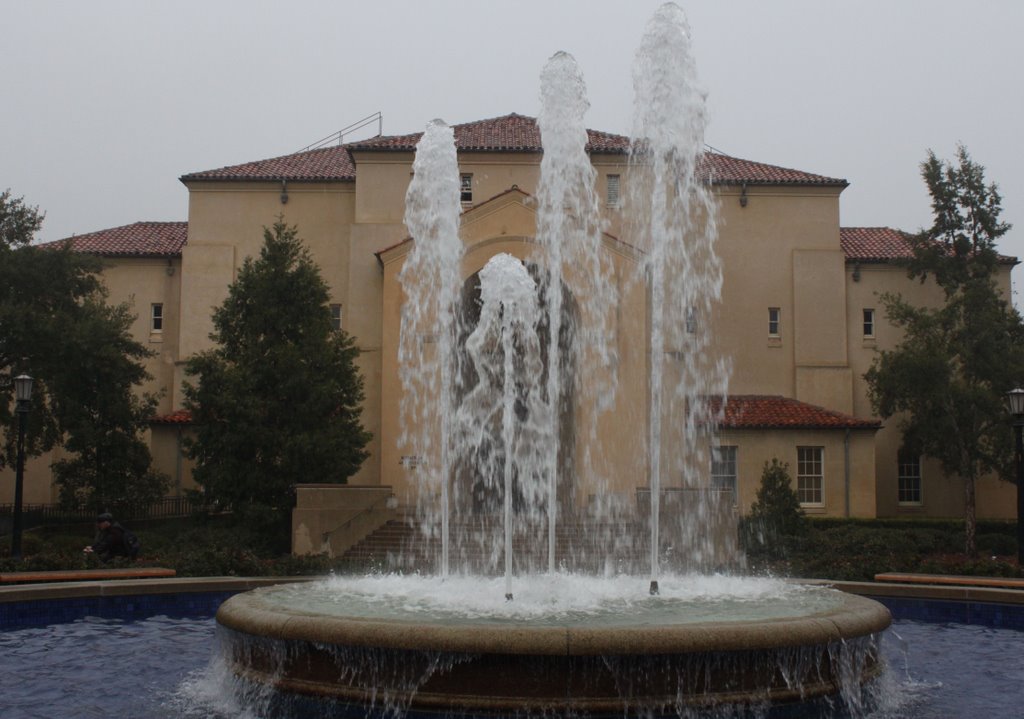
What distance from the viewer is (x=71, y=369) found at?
99.5 ft

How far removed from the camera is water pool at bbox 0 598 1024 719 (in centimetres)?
1034

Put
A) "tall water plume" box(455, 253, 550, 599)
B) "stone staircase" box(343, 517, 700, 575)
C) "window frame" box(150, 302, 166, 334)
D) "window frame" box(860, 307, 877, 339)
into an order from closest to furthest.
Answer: "stone staircase" box(343, 517, 700, 575), "tall water plume" box(455, 253, 550, 599), "window frame" box(860, 307, 877, 339), "window frame" box(150, 302, 166, 334)

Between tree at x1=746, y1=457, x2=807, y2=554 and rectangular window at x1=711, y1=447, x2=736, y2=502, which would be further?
rectangular window at x1=711, y1=447, x2=736, y2=502

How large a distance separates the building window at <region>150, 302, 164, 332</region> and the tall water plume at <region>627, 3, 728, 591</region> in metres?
18.1

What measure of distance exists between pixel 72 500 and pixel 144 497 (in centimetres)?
203

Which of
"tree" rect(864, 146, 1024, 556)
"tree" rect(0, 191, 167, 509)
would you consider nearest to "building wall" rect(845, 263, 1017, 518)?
"tree" rect(864, 146, 1024, 556)

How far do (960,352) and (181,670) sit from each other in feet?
87.6

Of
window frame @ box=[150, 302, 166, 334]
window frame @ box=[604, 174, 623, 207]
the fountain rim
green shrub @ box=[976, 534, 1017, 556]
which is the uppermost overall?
window frame @ box=[604, 174, 623, 207]

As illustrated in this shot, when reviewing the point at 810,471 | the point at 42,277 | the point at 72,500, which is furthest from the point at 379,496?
the point at 810,471

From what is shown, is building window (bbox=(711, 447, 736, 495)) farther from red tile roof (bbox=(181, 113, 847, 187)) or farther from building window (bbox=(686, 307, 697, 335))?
red tile roof (bbox=(181, 113, 847, 187))

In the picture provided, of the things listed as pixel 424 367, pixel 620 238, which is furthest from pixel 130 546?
pixel 620 238

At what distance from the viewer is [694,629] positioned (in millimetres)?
8859

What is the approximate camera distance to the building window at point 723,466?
34.0 meters

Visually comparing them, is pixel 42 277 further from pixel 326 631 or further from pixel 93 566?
pixel 326 631
